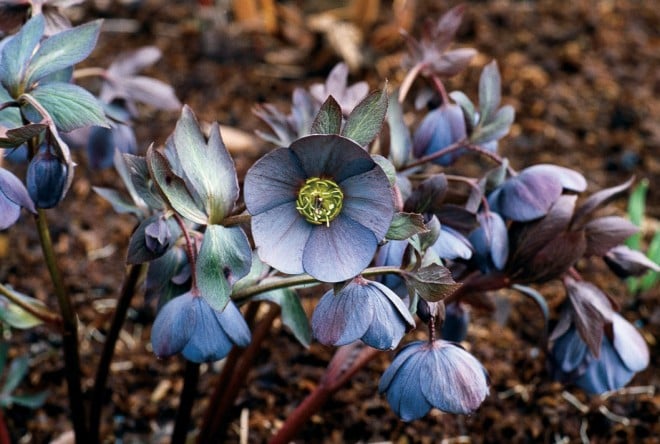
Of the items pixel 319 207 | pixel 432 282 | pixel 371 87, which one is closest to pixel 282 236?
pixel 319 207

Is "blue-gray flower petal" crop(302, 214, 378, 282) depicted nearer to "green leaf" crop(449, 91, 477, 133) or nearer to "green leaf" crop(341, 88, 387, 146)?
"green leaf" crop(341, 88, 387, 146)

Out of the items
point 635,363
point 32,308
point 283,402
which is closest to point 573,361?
point 635,363

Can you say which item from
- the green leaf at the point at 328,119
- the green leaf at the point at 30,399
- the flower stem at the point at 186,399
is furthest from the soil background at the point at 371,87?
the green leaf at the point at 328,119

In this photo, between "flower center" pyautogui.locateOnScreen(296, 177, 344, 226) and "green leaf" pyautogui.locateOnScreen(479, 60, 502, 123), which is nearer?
"flower center" pyautogui.locateOnScreen(296, 177, 344, 226)

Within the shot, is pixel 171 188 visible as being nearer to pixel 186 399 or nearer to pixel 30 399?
pixel 186 399

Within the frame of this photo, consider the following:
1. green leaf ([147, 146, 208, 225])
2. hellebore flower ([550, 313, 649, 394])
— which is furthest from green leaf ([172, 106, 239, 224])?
hellebore flower ([550, 313, 649, 394])

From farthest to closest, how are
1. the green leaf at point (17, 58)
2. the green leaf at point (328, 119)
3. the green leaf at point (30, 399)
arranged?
the green leaf at point (30, 399)
the green leaf at point (17, 58)
the green leaf at point (328, 119)

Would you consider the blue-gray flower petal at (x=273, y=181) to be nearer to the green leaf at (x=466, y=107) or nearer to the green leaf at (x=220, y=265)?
the green leaf at (x=220, y=265)
